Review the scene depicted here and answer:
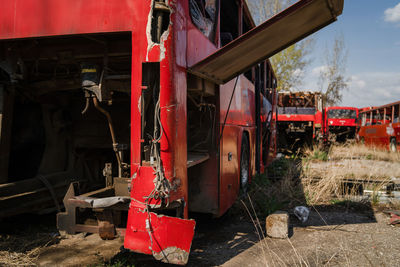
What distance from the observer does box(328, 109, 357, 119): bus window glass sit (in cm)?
1666

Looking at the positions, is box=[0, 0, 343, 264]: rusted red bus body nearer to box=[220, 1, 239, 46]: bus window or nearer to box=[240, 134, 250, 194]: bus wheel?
box=[220, 1, 239, 46]: bus window

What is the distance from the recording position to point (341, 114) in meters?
16.7

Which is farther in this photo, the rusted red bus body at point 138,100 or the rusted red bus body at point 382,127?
the rusted red bus body at point 382,127

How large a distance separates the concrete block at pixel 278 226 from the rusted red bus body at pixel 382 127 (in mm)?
11540

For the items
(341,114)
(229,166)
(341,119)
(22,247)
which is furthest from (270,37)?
(341,114)

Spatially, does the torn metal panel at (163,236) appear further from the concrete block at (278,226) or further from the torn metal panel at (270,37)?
the concrete block at (278,226)

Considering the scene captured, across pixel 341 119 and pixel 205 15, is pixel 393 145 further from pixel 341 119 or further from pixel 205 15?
pixel 205 15

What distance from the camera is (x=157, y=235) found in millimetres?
→ 2443

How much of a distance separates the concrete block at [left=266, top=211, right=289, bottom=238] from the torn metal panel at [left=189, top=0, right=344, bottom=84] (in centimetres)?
174

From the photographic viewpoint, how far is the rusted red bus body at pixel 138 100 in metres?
2.49

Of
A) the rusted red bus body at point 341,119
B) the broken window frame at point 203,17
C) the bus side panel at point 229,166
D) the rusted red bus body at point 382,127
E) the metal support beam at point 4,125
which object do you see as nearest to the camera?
the broken window frame at point 203,17

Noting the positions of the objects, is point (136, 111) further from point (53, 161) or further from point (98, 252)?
point (53, 161)

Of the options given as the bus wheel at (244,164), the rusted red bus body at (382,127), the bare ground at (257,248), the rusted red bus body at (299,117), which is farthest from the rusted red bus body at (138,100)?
the rusted red bus body at (382,127)

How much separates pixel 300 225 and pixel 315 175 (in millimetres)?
2797
